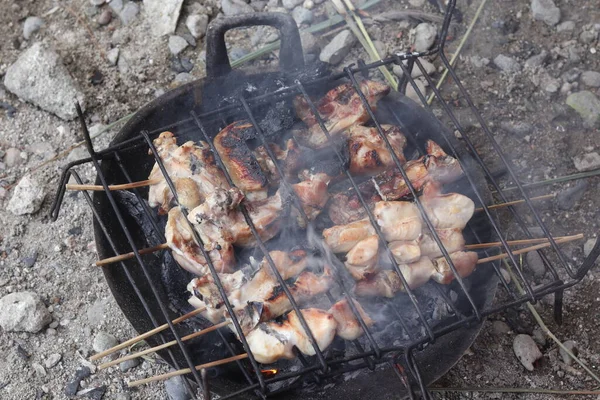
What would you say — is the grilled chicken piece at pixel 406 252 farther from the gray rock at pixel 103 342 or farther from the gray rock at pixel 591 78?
the gray rock at pixel 591 78

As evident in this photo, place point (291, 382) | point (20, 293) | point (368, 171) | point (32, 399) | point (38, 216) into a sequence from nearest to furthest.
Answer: point (291, 382) → point (368, 171) → point (32, 399) → point (20, 293) → point (38, 216)

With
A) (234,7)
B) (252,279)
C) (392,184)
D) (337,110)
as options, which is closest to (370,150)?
(392,184)

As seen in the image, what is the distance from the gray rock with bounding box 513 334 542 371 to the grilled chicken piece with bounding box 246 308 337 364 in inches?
62.2

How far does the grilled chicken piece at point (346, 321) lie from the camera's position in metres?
2.70

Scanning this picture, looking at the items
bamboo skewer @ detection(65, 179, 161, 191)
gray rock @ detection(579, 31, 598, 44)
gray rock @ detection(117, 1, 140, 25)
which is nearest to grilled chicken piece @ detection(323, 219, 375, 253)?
bamboo skewer @ detection(65, 179, 161, 191)

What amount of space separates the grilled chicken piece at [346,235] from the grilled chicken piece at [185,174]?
0.67 metres

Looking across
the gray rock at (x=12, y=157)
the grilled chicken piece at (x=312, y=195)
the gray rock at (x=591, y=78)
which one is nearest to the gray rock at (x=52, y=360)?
the gray rock at (x=12, y=157)

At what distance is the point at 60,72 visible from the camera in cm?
459

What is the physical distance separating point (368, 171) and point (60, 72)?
112 inches

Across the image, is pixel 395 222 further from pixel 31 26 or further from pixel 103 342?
pixel 31 26

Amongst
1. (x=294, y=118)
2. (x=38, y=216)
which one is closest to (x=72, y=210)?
(x=38, y=216)

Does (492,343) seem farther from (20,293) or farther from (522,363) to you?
(20,293)

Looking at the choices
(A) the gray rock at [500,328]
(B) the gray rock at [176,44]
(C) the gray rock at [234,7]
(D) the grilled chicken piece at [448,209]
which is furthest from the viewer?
(C) the gray rock at [234,7]

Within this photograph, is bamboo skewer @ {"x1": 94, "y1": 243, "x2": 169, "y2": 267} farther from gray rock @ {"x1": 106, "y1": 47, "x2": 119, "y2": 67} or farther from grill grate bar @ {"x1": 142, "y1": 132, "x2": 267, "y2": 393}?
gray rock @ {"x1": 106, "y1": 47, "x2": 119, "y2": 67}
